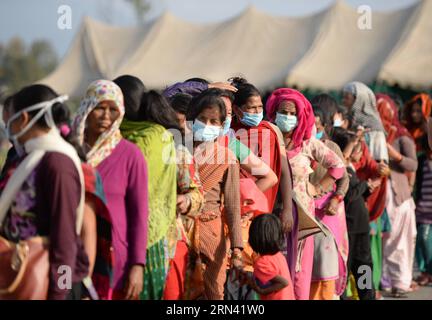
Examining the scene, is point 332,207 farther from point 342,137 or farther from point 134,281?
point 134,281

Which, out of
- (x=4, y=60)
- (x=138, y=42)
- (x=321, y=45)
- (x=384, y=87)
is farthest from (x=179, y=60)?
(x=4, y=60)

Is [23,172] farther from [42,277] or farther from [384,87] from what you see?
[384,87]

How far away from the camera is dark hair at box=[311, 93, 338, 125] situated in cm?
878

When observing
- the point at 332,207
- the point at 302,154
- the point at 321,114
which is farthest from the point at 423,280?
the point at 302,154

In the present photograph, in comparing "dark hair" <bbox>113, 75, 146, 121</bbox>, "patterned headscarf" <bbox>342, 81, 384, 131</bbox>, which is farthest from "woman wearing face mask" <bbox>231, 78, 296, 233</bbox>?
"patterned headscarf" <bbox>342, 81, 384, 131</bbox>

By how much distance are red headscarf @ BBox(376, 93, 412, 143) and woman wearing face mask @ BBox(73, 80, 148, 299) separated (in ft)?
19.8

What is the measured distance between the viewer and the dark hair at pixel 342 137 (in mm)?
9109

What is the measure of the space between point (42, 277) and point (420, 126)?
7.67 m

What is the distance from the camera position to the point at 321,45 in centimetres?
2327

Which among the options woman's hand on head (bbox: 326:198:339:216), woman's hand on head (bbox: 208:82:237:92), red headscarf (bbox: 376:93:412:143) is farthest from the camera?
red headscarf (bbox: 376:93:412:143)

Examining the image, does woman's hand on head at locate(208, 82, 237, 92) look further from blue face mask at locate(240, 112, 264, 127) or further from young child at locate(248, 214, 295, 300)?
young child at locate(248, 214, 295, 300)

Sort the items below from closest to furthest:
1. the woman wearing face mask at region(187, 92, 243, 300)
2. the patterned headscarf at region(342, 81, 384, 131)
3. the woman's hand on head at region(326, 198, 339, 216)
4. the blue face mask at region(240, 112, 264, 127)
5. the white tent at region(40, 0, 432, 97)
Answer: the woman wearing face mask at region(187, 92, 243, 300) < the blue face mask at region(240, 112, 264, 127) < the woman's hand on head at region(326, 198, 339, 216) < the patterned headscarf at region(342, 81, 384, 131) < the white tent at region(40, 0, 432, 97)

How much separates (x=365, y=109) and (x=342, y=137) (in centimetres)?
72

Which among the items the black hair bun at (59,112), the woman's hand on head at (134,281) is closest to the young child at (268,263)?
the woman's hand on head at (134,281)
